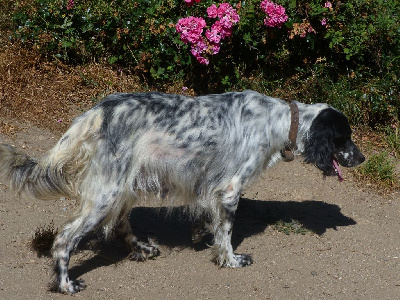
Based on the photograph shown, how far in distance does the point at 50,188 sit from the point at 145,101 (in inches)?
37.0

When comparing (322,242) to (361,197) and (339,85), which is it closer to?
(361,197)

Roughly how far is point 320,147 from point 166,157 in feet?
4.20

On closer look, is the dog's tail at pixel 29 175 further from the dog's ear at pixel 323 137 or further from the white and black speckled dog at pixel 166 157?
the dog's ear at pixel 323 137

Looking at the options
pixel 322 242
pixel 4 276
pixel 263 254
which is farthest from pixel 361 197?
pixel 4 276

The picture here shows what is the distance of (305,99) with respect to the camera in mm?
8133

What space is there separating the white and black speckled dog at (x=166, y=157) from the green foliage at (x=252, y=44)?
2424 mm

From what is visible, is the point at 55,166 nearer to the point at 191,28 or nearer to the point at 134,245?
the point at 134,245

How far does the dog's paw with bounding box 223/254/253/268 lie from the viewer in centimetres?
555

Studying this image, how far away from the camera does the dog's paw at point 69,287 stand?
496cm

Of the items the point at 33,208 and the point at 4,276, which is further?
the point at 33,208

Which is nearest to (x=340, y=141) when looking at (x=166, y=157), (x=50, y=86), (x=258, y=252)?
(x=258, y=252)

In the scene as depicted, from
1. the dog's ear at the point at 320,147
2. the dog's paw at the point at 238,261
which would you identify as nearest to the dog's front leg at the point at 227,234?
the dog's paw at the point at 238,261

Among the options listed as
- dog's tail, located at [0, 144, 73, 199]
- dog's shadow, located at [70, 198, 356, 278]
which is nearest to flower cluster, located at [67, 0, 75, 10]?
dog's shadow, located at [70, 198, 356, 278]

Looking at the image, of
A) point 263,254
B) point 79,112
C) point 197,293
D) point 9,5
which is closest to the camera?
point 197,293
